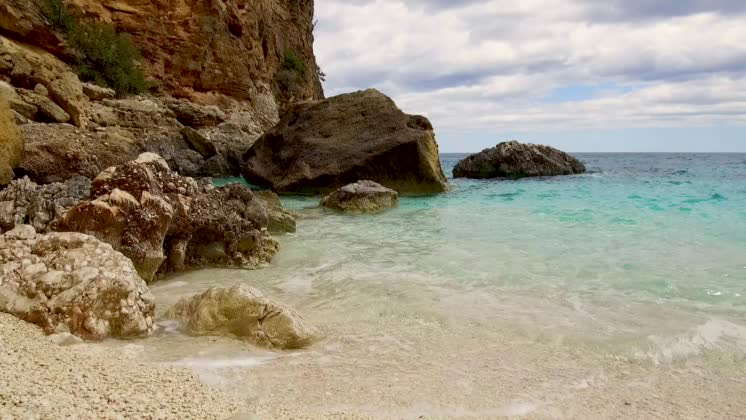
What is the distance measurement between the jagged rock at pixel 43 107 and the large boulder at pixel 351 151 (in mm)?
4483

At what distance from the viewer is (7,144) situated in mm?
6188

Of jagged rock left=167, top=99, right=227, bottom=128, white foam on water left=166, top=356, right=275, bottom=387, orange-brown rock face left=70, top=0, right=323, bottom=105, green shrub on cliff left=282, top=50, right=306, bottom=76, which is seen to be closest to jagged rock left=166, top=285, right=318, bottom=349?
white foam on water left=166, top=356, right=275, bottom=387

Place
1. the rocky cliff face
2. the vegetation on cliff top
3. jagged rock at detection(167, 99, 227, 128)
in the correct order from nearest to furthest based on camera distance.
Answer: the vegetation on cliff top
the rocky cliff face
jagged rock at detection(167, 99, 227, 128)

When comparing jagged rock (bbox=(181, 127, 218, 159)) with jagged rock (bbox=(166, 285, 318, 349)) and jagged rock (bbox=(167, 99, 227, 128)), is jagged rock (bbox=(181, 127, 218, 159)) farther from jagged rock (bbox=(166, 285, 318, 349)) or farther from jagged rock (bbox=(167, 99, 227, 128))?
jagged rock (bbox=(166, 285, 318, 349))

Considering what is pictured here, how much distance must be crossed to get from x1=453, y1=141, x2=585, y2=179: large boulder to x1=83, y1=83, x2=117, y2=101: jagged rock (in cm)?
1239

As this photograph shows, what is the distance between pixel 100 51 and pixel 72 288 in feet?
51.0

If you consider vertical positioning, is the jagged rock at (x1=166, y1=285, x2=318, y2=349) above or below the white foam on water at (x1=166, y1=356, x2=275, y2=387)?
above

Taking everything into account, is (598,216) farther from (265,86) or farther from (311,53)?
(311,53)

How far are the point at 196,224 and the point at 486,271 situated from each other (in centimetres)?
274

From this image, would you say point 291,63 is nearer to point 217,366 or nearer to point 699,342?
point 217,366

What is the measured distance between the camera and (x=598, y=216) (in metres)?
7.64

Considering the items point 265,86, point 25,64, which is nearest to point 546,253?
point 25,64

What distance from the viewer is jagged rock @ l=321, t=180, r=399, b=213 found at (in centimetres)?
838

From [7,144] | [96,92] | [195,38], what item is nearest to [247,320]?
[7,144]
